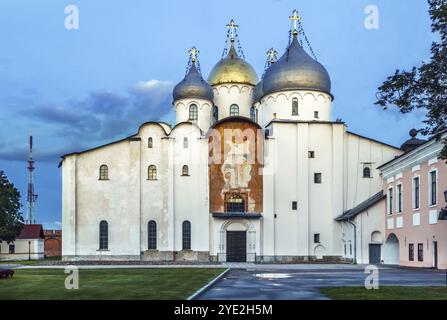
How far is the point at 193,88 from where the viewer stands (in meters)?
55.7

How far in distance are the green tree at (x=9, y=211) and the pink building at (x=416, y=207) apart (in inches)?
1418

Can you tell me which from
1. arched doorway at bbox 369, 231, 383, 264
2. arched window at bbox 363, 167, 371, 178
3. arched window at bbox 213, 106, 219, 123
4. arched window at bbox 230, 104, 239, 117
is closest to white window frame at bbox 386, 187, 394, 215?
arched doorway at bbox 369, 231, 383, 264

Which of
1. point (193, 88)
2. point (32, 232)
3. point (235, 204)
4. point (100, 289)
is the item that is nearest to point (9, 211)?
point (32, 232)

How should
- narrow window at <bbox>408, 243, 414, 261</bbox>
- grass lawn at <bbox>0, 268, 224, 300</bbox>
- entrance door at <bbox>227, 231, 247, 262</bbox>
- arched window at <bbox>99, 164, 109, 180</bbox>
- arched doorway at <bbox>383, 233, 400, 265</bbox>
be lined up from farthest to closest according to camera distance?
arched window at <bbox>99, 164, 109, 180</bbox> < entrance door at <bbox>227, 231, 247, 262</bbox> < arched doorway at <bbox>383, 233, 400, 265</bbox> < narrow window at <bbox>408, 243, 414, 261</bbox> < grass lawn at <bbox>0, 268, 224, 300</bbox>

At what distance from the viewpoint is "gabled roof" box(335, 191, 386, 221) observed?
1727 inches

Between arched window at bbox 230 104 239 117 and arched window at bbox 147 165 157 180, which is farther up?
arched window at bbox 230 104 239 117

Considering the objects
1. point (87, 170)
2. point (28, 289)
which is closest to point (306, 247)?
point (87, 170)

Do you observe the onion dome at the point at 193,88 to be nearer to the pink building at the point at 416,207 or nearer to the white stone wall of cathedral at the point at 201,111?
the white stone wall of cathedral at the point at 201,111

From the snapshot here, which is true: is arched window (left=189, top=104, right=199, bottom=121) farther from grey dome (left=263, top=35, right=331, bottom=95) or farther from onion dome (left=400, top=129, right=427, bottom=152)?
onion dome (left=400, top=129, right=427, bottom=152)

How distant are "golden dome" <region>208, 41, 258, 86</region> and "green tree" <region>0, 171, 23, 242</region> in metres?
23.2

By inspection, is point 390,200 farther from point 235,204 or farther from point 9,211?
point 9,211

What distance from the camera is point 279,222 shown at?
4806 cm
